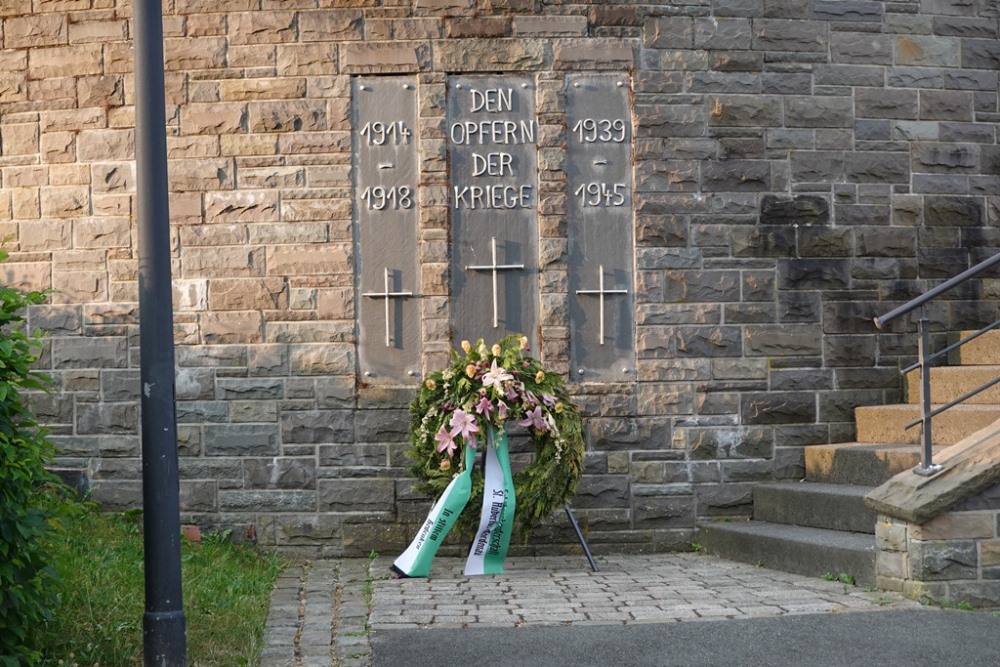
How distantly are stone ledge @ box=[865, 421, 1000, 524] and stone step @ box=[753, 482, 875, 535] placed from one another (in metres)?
0.51

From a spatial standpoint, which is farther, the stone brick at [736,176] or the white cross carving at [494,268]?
A: the stone brick at [736,176]

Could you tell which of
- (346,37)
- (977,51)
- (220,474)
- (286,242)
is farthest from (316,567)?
(977,51)

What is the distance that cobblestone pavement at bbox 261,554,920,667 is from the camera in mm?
5488

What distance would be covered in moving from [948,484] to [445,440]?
9.35 feet

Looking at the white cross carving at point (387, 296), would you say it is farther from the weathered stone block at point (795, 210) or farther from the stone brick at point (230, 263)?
the weathered stone block at point (795, 210)

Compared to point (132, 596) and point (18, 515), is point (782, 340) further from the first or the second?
point (18, 515)

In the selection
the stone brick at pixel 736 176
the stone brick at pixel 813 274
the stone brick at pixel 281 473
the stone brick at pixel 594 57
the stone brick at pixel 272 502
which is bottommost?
the stone brick at pixel 272 502

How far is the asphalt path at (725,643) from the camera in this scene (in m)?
4.84

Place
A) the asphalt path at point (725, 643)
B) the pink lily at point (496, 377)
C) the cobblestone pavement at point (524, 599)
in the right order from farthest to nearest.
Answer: the pink lily at point (496, 377) < the cobblestone pavement at point (524, 599) < the asphalt path at point (725, 643)

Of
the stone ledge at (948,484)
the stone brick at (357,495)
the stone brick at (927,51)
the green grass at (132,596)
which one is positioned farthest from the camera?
the stone brick at (927,51)

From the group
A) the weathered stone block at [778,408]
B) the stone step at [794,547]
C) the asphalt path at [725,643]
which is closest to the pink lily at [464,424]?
the asphalt path at [725,643]

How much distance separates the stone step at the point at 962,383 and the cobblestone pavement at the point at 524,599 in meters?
1.88

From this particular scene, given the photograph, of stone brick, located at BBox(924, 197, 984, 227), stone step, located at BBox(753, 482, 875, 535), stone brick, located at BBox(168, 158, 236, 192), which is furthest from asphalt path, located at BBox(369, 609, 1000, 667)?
stone brick, located at BBox(168, 158, 236, 192)

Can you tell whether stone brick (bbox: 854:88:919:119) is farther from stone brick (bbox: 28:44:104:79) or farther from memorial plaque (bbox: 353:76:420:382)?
stone brick (bbox: 28:44:104:79)
